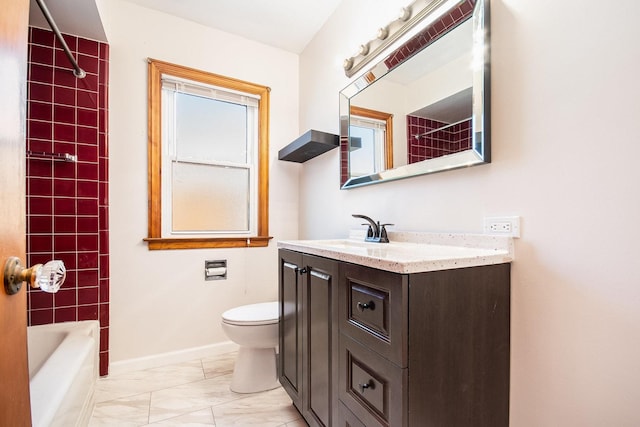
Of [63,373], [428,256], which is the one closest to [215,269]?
[63,373]

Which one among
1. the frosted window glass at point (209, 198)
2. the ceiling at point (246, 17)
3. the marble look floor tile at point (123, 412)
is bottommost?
the marble look floor tile at point (123, 412)

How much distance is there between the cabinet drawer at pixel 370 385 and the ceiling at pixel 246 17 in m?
2.31

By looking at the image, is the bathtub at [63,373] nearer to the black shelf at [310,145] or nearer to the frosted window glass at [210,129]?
the frosted window glass at [210,129]

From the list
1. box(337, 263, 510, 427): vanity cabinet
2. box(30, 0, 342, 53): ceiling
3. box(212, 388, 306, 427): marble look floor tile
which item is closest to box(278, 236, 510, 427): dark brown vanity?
box(337, 263, 510, 427): vanity cabinet

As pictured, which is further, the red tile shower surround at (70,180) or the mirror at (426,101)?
the red tile shower surround at (70,180)

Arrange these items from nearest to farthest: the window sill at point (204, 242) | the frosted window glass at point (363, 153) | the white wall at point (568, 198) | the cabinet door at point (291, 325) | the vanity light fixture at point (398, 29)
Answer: the white wall at point (568, 198) < the vanity light fixture at point (398, 29) < the cabinet door at point (291, 325) < the frosted window glass at point (363, 153) < the window sill at point (204, 242)

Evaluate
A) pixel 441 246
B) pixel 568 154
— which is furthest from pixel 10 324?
pixel 568 154

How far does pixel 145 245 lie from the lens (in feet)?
7.41

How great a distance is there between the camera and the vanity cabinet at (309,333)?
4.16 ft

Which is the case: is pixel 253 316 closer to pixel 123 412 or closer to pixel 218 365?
pixel 218 365

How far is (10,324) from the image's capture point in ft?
1.82

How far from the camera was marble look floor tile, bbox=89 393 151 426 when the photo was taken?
162 cm

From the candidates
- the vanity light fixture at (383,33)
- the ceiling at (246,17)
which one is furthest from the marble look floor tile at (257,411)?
the ceiling at (246,17)

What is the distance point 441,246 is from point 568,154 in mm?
570
